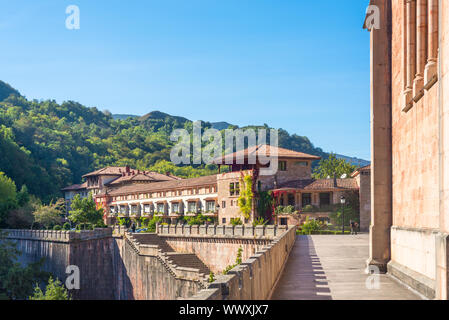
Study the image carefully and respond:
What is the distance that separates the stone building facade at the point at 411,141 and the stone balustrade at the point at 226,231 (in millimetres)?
23551

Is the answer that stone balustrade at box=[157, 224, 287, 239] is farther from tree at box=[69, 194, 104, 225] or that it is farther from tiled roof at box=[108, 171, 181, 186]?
tiled roof at box=[108, 171, 181, 186]

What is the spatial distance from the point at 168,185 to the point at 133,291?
2722cm

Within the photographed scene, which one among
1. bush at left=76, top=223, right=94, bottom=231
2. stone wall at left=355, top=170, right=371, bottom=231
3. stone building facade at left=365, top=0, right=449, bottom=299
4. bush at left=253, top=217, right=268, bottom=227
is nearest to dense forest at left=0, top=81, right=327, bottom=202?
bush at left=76, top=223, right=94, bottom=231

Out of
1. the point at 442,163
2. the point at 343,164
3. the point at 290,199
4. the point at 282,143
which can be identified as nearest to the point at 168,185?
the point at 290,199

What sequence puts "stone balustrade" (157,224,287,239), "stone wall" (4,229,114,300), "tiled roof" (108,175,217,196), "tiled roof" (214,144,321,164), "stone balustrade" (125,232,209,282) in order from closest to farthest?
1. "stone balustrade" (125,232,209,282)
2. "stone balustrade" (157,224,287,239)
3. "stone wall" (4,229,114,300)
4. "tiled roof" (214,144,321,164)
5. "tiled roof" (108,175,217,196)

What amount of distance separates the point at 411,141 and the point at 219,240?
3660cm

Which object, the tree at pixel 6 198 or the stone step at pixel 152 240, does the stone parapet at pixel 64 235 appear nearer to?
the stone step at pixel 152 240

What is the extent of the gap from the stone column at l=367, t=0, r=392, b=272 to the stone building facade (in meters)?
0.03

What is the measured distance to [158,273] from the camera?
150 feet

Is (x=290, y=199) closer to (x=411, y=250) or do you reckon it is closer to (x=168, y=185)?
(x=168, y=185)

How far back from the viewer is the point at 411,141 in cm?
1409

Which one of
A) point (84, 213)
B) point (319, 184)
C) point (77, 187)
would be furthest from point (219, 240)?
point (77, 187)

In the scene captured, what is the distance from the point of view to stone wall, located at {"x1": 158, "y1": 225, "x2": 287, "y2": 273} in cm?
4378

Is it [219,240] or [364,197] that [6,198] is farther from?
[364,197]
